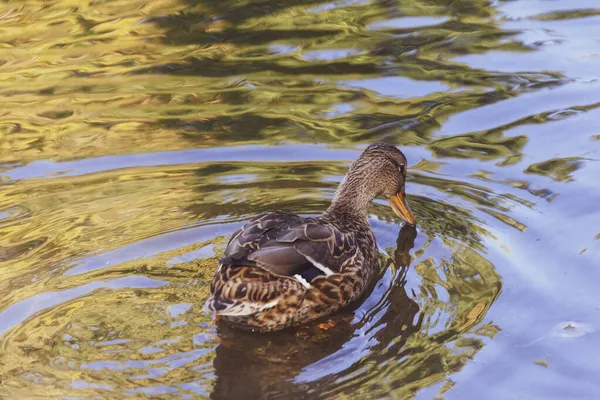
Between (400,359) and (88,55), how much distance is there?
21.5 ft

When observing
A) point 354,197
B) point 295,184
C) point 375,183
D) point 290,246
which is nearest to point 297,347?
point 290,246

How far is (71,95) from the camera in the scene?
10.1 m

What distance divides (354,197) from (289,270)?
1524 mm

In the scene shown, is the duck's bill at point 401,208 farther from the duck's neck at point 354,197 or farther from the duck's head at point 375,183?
the duck's neck at point 354,197

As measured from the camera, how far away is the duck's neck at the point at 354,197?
7.54 m

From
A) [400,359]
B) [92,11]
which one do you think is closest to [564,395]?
[400,359]

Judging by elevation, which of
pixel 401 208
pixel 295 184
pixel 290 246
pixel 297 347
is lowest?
pixel 297 347

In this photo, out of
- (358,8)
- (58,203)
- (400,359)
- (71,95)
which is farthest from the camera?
(358,8)

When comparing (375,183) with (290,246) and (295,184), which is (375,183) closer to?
(295,184)

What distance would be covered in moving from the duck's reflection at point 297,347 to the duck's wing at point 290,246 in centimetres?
38

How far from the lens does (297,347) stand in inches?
245

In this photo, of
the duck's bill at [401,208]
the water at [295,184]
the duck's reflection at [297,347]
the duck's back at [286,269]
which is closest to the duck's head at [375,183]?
the duck's bill at [401,208]

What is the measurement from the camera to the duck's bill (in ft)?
25.8

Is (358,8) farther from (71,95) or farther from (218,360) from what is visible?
(218,360)
